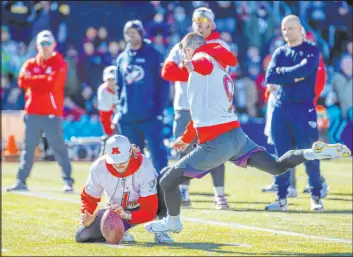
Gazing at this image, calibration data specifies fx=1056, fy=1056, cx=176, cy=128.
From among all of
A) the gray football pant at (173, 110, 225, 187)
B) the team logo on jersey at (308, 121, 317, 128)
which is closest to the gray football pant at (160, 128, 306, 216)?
the team logo on jersey at (308, 121, 317, 128)

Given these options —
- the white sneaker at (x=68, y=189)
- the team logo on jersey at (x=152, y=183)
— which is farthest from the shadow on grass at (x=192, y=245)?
the white sneaker at (x=68, y=189)

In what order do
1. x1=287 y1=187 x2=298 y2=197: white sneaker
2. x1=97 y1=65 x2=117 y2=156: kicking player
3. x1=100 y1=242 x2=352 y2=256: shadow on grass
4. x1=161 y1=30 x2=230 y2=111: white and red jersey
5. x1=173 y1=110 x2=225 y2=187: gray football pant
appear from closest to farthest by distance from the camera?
1. x1=100 y1=242 x2=352 y2=256: shadow on grass
2. x1=161 y1=30 x2=230 y2=111: white and red jersey
3. x1=173 y1=110 x2=225 y2=187: gray football pant
4. x1=287 y1=187 x2=298 y2=197: white sneaker
5. x1=97 y1=65 x2=117 y2=156: kicking player

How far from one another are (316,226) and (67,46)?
15.3m

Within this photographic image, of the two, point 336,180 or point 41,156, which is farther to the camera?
point 41,156

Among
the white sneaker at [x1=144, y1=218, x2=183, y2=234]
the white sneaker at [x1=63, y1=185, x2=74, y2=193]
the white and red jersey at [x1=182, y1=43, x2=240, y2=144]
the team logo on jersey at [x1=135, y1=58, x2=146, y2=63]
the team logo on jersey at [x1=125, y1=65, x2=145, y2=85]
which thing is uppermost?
the team logo on jersey at [x1=135, y1=58, x2=146, y2=63]

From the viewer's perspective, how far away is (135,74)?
40.0 feet

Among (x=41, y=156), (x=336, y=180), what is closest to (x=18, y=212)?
(x=336, y=180)

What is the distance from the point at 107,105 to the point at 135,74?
3314mm

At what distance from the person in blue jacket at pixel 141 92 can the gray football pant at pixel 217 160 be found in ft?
9.65

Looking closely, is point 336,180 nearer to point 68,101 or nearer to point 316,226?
point 316,226

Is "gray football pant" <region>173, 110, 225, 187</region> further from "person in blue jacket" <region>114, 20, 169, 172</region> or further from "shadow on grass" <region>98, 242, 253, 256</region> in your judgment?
"shadow on grass" <region>98, 242, 253, 256</region>

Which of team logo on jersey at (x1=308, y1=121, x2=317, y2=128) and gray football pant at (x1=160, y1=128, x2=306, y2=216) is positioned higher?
team logo on jersey at (x1=308, y1=121, x2=317, y2=128)

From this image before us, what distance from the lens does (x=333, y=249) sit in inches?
361

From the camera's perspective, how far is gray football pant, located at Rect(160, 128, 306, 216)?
30.2ft
